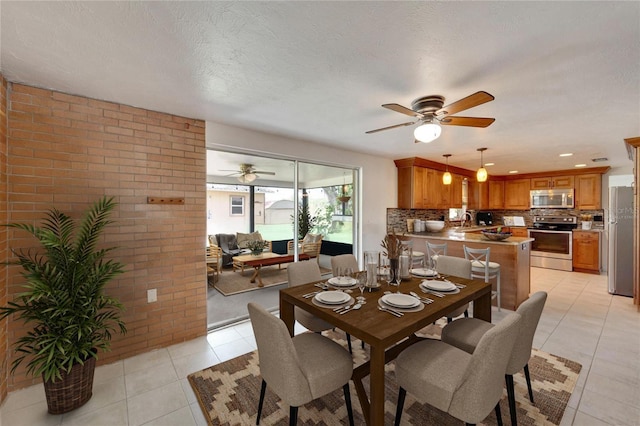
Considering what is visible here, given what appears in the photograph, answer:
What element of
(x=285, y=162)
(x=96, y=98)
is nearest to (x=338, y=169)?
(x=285, y=162)

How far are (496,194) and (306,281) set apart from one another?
23.2 ft

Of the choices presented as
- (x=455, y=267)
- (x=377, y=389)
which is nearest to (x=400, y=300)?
(x=377, y=389)

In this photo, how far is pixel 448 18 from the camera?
4.34 feet

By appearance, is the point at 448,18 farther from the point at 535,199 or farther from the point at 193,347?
the point at 535,199

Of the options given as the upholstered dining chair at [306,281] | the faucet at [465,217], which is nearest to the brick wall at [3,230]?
the upholstered dining chair at [306,281]

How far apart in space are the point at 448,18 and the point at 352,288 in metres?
1.82

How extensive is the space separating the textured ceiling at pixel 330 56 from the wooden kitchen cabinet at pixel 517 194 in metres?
4.65

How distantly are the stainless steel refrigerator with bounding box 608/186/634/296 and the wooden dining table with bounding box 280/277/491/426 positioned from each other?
3.83 metres

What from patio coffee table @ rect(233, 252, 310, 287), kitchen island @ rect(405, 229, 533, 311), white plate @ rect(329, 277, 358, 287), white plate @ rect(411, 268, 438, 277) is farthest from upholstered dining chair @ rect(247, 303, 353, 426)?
kitchen island @ rect(405, 229, 533, 311)

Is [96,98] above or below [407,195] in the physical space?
above

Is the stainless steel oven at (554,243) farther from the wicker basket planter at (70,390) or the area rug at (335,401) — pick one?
the wicker basket planter at (70,390)

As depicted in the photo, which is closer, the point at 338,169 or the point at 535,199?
the point at 338,169

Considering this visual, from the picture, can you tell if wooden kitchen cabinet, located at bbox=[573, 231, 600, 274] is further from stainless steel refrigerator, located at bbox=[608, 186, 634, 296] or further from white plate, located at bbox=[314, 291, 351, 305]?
white plate, located at bbox=[314, 291, 351, 305]

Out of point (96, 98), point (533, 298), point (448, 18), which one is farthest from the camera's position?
point (96, 98)
